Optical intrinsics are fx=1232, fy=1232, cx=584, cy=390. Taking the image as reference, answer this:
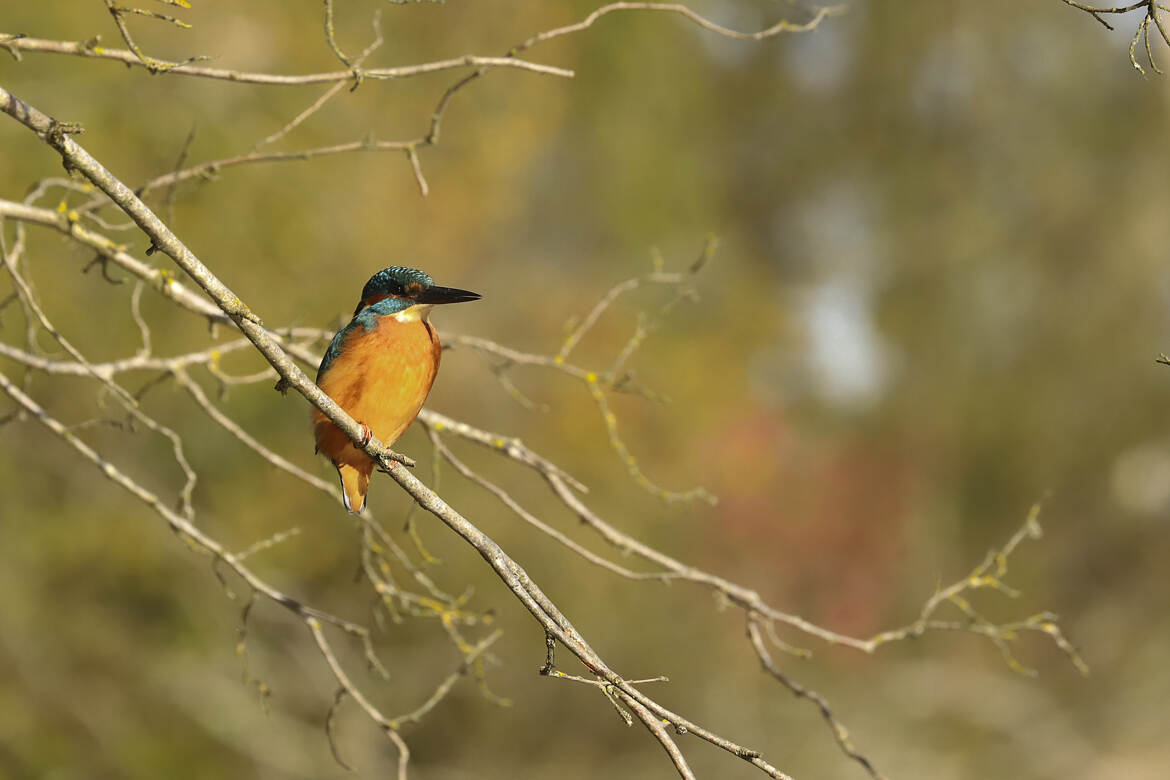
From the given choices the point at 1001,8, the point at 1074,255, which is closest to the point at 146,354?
the point at 1074,255

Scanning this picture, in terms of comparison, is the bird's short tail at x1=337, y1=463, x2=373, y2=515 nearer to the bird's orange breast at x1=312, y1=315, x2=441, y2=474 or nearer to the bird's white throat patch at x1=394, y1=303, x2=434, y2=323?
the bird's orange breast at x1=312, y1=315, x2=441, y2=474

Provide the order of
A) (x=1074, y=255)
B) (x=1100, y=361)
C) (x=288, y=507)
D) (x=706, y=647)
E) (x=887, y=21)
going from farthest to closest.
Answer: (x=887, y=21)
(x=1074, y=255)
(x=1100, y=361)
(x=706, y=647)
(x=288, y=507)

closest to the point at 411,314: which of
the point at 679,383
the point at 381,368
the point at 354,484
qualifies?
the point at 381,368

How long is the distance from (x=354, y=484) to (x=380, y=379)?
0.33 meters

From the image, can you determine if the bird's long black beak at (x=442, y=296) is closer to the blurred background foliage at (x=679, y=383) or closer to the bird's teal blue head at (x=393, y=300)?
the bird's teal blue head at (x=393, y=300)

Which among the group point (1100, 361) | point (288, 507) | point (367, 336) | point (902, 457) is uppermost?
point (902, 457)

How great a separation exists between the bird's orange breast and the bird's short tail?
0.12 feet

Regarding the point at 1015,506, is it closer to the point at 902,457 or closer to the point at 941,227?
the point at 902,457

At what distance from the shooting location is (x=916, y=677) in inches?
594

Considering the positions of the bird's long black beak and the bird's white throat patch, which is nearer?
the bird's long black beak

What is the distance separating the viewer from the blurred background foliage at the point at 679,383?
351 inches

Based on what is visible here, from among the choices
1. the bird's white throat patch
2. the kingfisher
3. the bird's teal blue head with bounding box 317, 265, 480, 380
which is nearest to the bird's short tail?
the kingfisher

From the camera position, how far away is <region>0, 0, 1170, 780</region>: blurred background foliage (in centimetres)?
891

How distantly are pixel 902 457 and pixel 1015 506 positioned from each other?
4.28 m
